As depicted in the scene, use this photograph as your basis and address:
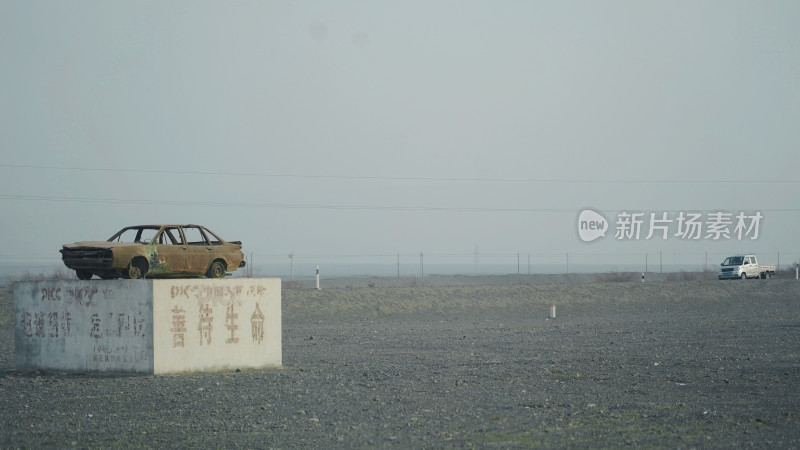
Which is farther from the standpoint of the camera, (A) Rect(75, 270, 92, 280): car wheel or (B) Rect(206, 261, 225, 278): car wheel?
(B) Rect(206, 261, 225, 278): car wheel

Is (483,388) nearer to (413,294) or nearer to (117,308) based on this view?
(117,308)

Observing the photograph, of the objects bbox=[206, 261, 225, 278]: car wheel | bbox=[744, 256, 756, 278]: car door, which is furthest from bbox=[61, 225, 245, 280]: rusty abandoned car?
bbox=[744, 256, 756, 278]: car door

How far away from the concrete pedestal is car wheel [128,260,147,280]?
391 millimetres

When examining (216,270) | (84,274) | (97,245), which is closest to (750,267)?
(216,270)

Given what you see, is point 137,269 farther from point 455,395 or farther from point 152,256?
point 455,395

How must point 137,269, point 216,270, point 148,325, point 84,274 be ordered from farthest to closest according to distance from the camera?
1. point 216,270
2. point 84,274
3. point 137,269
4. point 148,325

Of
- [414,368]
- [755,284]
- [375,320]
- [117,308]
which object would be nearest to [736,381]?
[414,368]

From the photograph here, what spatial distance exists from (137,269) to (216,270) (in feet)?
5.87

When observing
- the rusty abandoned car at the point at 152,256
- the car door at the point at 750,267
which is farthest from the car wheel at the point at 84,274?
the car door at the point at 750,267

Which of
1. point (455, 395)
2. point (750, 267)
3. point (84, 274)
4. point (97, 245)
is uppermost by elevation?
point (97, 245)

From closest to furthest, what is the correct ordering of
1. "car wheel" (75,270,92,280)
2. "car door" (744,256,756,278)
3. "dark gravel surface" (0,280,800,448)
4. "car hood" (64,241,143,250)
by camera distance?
"dark gravel surface" (0,280,800,448) < "car hood" (64,241,143,250) < "car wheel" (75,270,92,280) < "car door" (744,256,756,278)

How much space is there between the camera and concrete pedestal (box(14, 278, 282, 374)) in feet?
57.1

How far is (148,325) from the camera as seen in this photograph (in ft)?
56.4

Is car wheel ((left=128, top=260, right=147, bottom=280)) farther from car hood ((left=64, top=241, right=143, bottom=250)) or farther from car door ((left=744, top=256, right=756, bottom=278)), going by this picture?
car door ((left=744, top=256, right=756, bottom=278))
